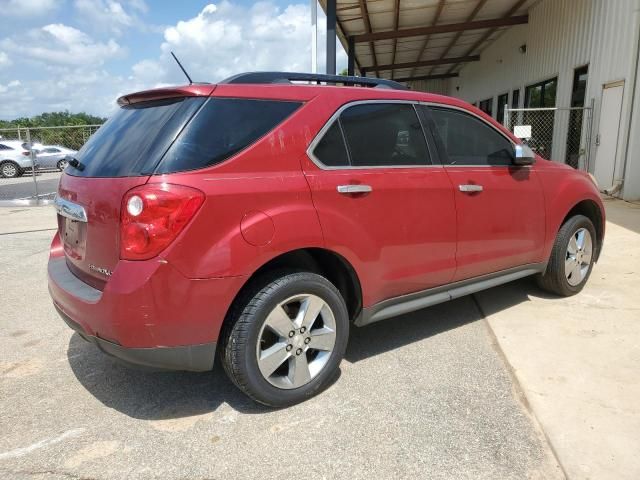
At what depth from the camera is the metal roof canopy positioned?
13203 millimetres

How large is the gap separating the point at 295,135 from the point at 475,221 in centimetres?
157

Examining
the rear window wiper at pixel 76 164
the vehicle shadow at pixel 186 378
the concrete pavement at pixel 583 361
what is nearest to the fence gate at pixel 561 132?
the concrete pavement at pixel 583 361

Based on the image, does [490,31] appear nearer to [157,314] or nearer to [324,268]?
[324,268]

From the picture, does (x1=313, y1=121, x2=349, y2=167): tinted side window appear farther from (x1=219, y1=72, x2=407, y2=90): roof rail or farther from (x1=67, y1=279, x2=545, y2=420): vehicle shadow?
(x1=67, y1=279, x2=545, y2=420): vehicle shadow

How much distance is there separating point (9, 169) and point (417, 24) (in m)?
18.4

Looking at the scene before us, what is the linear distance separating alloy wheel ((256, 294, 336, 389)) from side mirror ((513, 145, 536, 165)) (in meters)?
2.03

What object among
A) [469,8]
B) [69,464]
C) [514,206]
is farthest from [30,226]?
[469,8]

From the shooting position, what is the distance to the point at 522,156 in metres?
3.86

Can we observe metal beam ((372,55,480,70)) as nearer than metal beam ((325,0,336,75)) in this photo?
No

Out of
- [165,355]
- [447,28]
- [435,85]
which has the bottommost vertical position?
[165,355]

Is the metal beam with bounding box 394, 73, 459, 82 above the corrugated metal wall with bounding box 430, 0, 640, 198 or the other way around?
above

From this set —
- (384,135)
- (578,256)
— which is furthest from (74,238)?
(578,256)

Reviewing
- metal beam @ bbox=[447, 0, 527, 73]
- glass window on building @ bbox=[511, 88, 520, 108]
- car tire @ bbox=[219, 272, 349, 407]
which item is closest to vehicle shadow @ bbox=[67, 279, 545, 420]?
car tire @ bbox=[219, 272, 349, 407]

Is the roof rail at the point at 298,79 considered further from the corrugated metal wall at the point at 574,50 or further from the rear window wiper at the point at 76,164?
the corrugated metal wall at the point at 574,50
